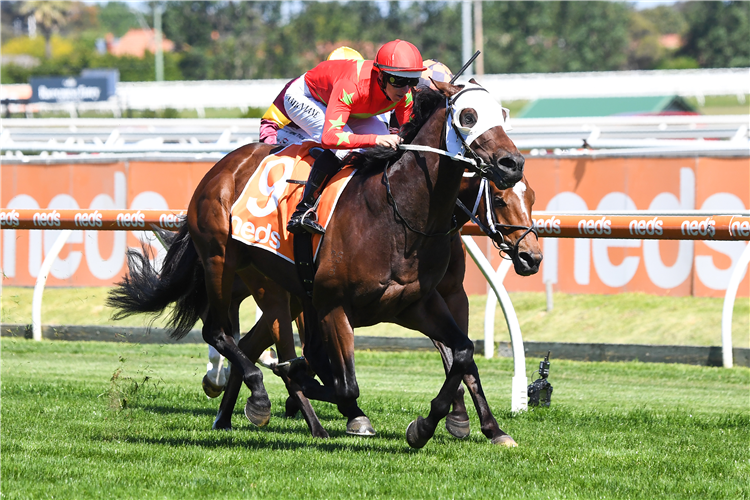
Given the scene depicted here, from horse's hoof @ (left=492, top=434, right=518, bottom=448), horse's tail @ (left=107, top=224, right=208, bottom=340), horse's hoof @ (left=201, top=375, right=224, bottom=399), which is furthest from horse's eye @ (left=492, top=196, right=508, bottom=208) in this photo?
horse's hoof @ (left=201, top=375, right=224, bottom=399)

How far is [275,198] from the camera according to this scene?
5.58 metres

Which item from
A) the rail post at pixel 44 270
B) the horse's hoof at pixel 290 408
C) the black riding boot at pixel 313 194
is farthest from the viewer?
the rail post at pixel 44 270

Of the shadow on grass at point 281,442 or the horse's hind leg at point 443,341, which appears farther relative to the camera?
the shadow on grass at point 281,442

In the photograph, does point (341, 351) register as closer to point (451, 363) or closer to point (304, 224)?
point (304, 224)

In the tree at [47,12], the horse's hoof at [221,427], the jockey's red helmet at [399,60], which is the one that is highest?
the tree at [47,12]

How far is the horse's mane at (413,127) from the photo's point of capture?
16.5 ft

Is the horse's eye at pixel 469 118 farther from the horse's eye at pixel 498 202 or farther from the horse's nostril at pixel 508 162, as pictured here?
the horse's eye at pixel 498 202

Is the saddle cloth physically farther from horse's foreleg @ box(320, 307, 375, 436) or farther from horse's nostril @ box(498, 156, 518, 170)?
horse's nostril @ box(498, 156, 518, 170)

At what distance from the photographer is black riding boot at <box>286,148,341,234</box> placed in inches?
204

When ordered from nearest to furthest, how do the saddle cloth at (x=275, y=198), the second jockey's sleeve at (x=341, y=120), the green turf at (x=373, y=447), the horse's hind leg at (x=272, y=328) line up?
the green turf at (x=373, y=447) → the second jockey's sleeve at (x=341, y=120) → the saddle cloth at (x=275, y=198) → the horse's hind leg at (x=272, y=328)

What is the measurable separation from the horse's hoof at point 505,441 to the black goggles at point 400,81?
1.83 m

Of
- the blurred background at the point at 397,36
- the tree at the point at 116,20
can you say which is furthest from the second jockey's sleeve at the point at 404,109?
the tree at the point at 116,20

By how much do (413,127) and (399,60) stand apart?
1.10 ft

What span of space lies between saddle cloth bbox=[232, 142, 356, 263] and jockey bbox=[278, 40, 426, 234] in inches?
3.8
